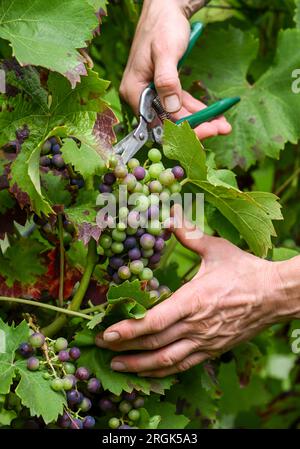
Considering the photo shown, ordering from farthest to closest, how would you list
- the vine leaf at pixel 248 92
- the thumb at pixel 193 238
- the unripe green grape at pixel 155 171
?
1. the vine leaf at pixel 248 92
2. the thumb at pixel 193 238
3. the unripe green grape at pixel 155 171

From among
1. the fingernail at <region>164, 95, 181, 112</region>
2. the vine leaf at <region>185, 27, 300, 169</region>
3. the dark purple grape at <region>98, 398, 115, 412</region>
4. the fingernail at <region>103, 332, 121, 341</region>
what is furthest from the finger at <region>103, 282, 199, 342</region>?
the vine leaf at <region>185, 27, 300, 169</region>

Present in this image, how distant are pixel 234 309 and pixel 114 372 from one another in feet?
0.71

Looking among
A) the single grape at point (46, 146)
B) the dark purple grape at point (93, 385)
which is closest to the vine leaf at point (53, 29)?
the single grape at point (46, 146)

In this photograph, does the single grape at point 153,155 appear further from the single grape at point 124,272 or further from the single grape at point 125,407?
the single grape at point 125,407

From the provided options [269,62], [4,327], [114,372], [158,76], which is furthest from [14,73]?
[269,62]

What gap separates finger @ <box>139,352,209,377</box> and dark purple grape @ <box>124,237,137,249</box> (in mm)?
209

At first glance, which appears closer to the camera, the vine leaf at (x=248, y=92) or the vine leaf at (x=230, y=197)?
the vine leaf at (x=230, y=197)

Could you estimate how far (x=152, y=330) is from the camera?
1280 millimetres

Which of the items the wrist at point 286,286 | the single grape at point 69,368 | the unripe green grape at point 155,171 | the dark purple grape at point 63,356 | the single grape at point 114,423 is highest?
the unripe green grape at point 155,171

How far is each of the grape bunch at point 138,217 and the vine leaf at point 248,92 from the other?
16.4 inches

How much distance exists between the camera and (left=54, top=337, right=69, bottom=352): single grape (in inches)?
49.1

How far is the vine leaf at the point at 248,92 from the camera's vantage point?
5.48ft

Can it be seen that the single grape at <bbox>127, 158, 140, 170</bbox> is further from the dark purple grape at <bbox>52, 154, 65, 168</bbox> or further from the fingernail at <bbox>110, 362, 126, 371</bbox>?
Answer: the fingernail at <bbox>110, 362, 126, 371</bbox>

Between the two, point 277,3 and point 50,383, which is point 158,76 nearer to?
point 50,383
